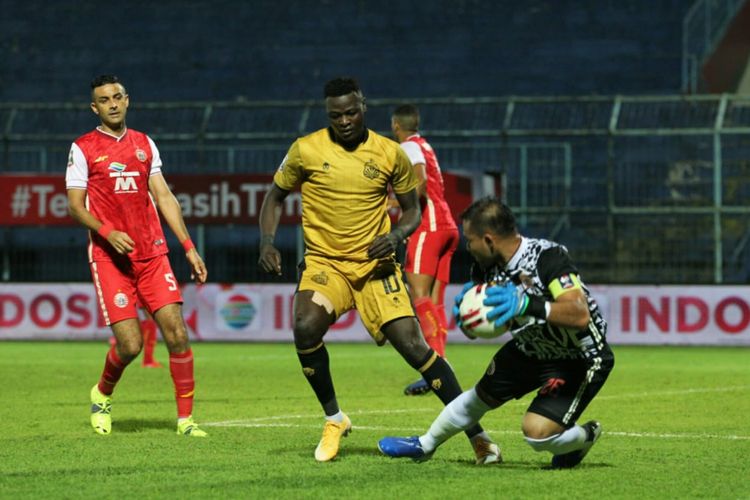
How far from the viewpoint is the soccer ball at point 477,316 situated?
6.71 m

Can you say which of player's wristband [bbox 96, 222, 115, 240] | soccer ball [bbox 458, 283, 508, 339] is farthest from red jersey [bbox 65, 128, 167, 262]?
soccer ball [bbox 458, 283, 508, 339]

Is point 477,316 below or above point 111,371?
Answer: above

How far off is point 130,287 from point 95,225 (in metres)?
0.49

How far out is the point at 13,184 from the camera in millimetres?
22594

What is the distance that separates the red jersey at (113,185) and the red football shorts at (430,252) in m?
3.98

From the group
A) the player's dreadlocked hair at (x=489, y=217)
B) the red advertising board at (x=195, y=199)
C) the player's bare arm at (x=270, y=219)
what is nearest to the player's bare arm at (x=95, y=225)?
the player's bare arm at (x=270, y=219)

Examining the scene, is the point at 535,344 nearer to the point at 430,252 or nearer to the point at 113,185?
the point at 113,185

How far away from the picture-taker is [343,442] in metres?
9.05

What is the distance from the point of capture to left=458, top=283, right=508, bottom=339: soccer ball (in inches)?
264

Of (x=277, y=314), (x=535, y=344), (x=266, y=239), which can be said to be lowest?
(x=277, y=314)

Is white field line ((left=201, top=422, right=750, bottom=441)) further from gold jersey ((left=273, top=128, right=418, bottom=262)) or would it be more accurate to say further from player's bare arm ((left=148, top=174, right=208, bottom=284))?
gold jersey ((left=273, top=128, right=418, bottom=262))

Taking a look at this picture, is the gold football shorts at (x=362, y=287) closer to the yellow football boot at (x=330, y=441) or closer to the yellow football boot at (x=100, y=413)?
the yellow football boot at (x=330, y=441)

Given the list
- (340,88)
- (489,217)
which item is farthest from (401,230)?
(489,217)

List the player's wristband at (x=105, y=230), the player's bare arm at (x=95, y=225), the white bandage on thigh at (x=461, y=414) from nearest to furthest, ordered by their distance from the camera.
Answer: the white bandage on thigh at (x=461, y=414) < the player's bare arm at (x=95, y=225) < the player's wristband at (x=105, y=230)
